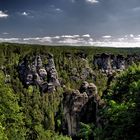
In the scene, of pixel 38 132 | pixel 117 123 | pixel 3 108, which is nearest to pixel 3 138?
pixel 3 108

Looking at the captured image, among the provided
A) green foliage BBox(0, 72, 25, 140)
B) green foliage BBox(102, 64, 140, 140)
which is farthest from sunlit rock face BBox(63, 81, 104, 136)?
green foliage BBox(102, 64, 140, 140)

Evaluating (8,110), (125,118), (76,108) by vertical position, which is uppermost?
(125,118)

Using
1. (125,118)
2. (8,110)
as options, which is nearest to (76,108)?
(8,110)

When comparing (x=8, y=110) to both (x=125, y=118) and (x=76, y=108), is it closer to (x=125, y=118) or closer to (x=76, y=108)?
(x=125, y=118)

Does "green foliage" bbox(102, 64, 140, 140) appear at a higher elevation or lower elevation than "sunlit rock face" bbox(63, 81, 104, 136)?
higher

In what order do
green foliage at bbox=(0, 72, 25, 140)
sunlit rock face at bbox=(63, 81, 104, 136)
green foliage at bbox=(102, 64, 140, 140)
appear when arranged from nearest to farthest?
1. green foliage at bbox=(102, 64, 140, 140)
2. green foliage at bbox=(0, 72, 25, 140)
3. sunlit rock face at bbox=(63, 81, 104, 136)

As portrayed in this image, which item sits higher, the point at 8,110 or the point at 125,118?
the point at 125,118

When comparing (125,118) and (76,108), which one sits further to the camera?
(76,108)

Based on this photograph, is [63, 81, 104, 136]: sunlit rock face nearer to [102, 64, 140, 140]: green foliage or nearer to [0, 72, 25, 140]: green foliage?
[0, 72, 25, 140]: green foliage

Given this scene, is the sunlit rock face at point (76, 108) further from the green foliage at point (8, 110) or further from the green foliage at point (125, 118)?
the green foliage at point (125, 118)

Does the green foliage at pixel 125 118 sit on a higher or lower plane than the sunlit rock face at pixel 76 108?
higher

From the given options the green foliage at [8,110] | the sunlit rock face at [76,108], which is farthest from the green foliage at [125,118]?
the sunlit rock face at [76,108]
